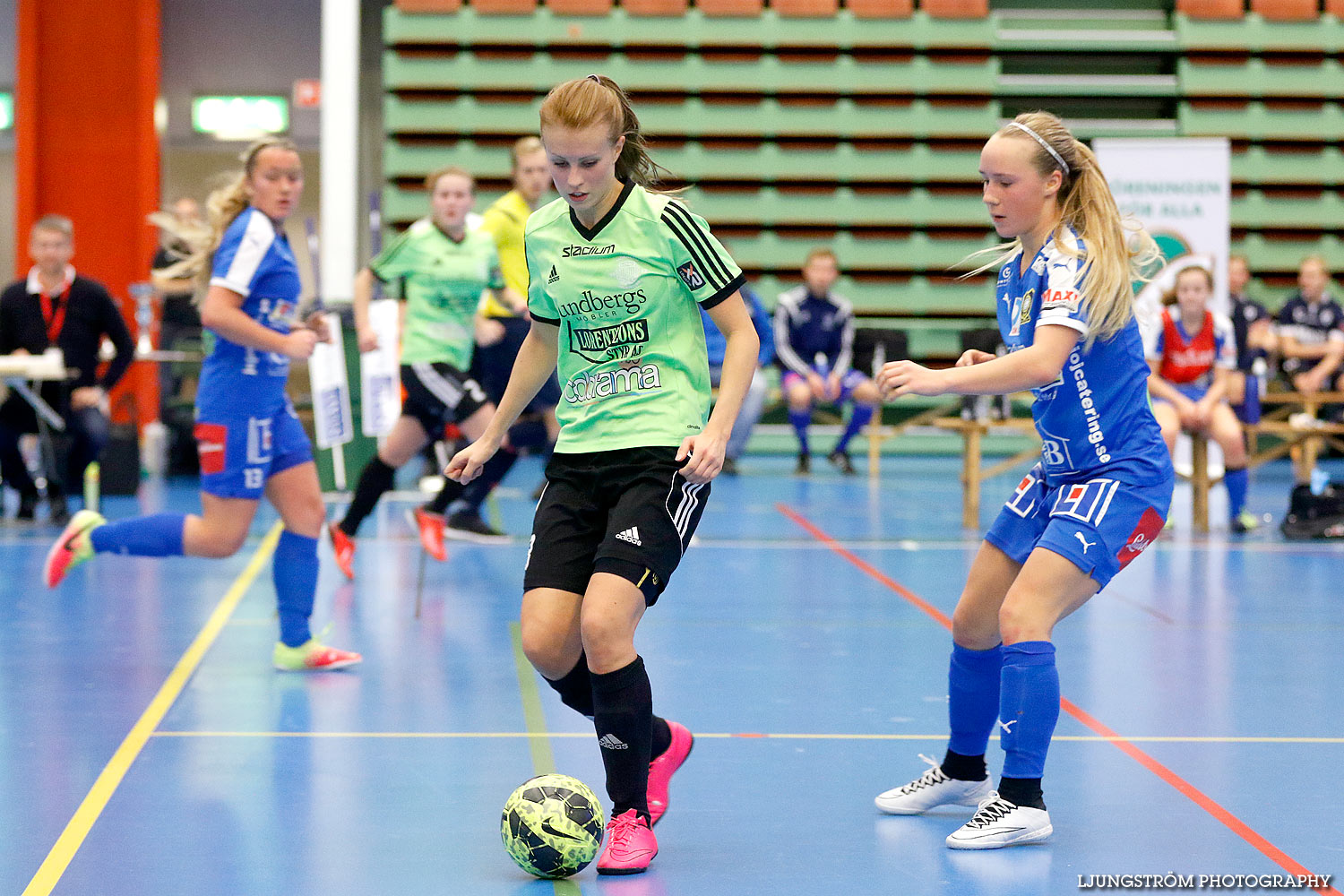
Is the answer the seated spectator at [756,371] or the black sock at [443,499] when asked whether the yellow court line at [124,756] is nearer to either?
the black sock at [443,499]

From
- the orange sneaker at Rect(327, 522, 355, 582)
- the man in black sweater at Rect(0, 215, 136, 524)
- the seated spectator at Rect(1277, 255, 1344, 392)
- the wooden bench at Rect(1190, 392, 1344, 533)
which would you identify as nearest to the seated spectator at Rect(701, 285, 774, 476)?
the orange sneaker at Rect(327, 522, 355, 582)

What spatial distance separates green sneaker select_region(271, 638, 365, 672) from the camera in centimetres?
445

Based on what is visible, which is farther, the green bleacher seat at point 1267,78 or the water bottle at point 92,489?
the green bleacher seat at point 1267,78

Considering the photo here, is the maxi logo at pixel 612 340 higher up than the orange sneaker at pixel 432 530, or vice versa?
the maxi logo at pixel 612 340

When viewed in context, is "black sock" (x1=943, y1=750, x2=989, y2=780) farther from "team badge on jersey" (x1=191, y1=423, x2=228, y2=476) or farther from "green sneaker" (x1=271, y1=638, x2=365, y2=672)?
"team badge on jersey" (x1=191, y1=423, x2=228, y2=476)

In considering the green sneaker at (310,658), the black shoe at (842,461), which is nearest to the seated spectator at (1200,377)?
the black shoe at (842,461)

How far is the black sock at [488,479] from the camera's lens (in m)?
7.00

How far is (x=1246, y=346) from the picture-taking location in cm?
977

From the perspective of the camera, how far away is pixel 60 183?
13.6 m

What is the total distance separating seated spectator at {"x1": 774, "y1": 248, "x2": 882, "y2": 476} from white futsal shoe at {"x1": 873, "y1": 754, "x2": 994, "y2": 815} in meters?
8.13

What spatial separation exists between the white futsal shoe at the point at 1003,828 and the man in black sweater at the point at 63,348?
6.55m

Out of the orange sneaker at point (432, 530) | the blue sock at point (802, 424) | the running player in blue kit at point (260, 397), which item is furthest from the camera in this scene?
the blue sock at point (802, 424)

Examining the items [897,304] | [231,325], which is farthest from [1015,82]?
[231,325]

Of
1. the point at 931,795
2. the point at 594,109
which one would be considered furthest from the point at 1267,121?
the point at 594,109
